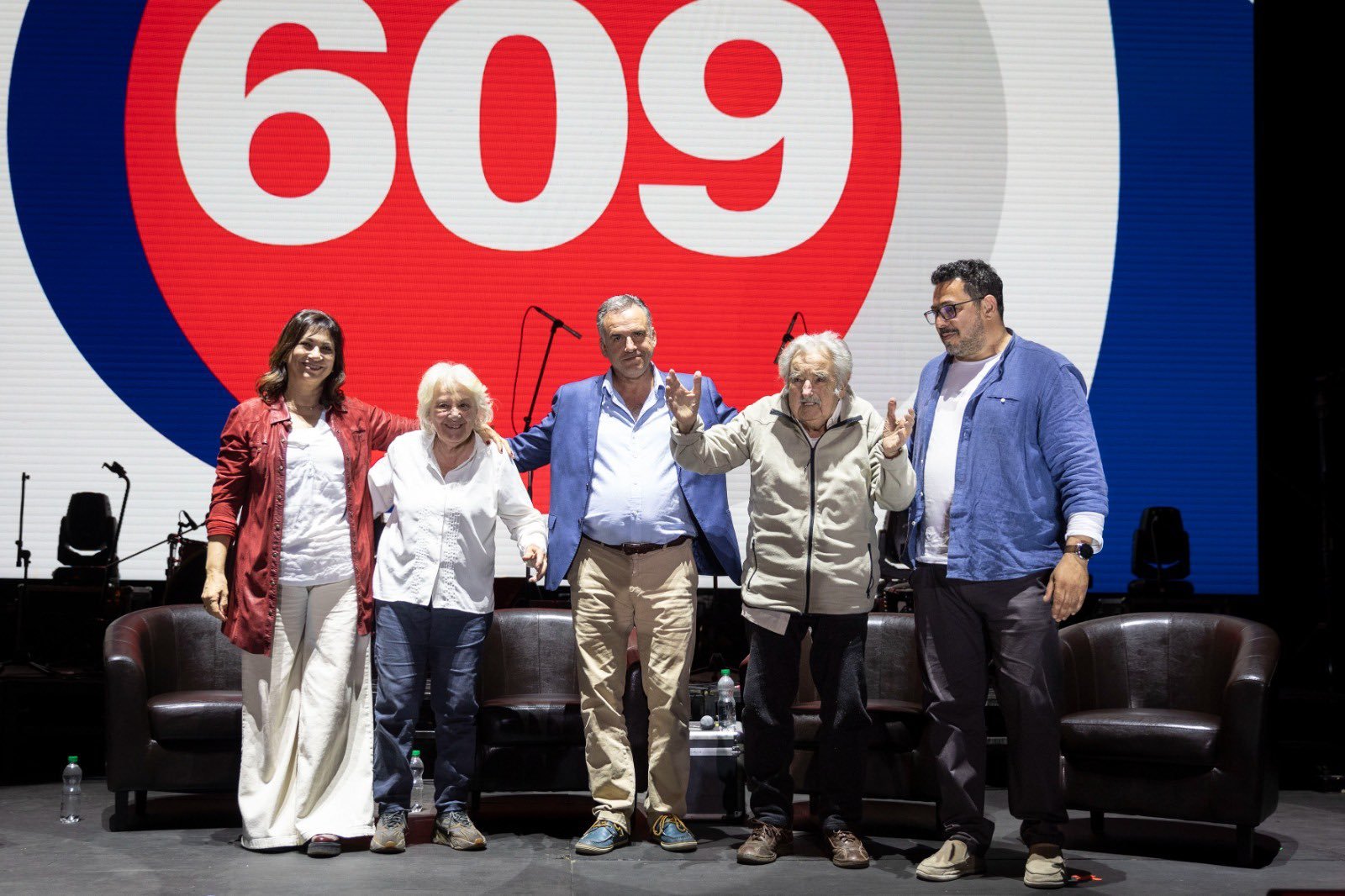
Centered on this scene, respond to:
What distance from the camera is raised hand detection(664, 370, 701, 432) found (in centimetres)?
334

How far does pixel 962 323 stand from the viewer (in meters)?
3.36

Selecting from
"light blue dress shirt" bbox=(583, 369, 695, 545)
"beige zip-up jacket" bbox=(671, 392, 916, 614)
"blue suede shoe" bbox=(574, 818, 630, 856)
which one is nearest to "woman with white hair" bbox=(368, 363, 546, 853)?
"light blue dress shirt" bbox=(583, 369, 695, 545)

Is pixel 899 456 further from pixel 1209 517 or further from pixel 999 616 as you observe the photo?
pixel 1209 517

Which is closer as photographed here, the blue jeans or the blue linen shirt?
the blue linen shirt

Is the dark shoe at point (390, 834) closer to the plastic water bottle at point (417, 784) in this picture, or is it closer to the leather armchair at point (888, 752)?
the plastic water bottle at point (417, 784)

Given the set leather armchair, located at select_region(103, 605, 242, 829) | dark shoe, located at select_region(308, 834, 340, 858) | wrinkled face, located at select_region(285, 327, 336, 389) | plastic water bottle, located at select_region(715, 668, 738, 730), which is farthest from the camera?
plastic water bottle, located at select_region(715, 668, 738, 730)

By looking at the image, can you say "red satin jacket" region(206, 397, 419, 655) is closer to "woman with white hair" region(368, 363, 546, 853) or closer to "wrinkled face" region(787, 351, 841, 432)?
"woman with white hair" region(368, 363, 546, 853)

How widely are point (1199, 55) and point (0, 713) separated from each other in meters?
5.95

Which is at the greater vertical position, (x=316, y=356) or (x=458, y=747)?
(x=316, y=356)

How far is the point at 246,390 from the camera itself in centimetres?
544

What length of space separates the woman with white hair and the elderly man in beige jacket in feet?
2.09

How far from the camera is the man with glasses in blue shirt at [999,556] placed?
10.5ft

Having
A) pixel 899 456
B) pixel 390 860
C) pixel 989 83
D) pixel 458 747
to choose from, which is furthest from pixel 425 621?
pixel 989 83

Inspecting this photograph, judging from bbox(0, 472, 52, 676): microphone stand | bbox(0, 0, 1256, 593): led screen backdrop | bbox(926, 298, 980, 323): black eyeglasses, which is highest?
bbox(0, 0, 1256, 593): led screen backdrop
